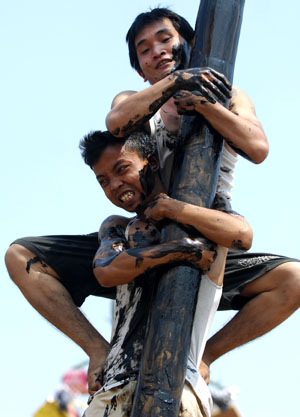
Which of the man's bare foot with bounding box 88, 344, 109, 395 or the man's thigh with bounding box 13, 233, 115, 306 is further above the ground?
the man's thigh with bounding box 13, 233, 115, 306

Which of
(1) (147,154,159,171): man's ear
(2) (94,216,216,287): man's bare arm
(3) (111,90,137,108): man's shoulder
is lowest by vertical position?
(2) (94,216,216,287): man's bare arm

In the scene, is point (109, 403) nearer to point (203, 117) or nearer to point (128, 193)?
point (128, 193)

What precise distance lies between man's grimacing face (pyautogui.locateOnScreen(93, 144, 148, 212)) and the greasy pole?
58cm

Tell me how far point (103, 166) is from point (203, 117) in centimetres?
80

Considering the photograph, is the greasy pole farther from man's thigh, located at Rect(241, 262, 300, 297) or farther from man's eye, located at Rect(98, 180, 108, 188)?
man's thigh, located at Rect(241, 262, 300, 297)

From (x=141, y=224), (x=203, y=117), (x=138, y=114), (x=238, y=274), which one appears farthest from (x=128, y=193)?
(x=238, y=274)

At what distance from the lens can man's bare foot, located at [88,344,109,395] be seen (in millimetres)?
4185

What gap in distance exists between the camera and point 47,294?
15.9 ft

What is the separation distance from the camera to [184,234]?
11.9 feet

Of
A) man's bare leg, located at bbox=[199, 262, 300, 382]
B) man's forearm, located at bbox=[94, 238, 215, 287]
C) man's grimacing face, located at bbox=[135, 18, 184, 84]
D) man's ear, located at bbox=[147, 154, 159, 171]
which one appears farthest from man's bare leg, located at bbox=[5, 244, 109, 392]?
man's grimacing face, located at bbox=[135, 18, 184, 84]

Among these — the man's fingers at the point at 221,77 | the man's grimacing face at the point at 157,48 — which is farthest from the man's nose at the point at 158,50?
the man's fingers at the point at 221,77

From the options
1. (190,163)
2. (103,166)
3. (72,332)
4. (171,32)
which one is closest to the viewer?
(190,163)

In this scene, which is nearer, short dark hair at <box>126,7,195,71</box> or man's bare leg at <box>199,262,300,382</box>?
man's bare leg at <box>199,262,300,382</box>

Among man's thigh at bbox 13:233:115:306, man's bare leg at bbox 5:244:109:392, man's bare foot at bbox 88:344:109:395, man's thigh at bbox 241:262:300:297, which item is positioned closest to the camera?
man's bare foot at bbox 88:344:109:395
